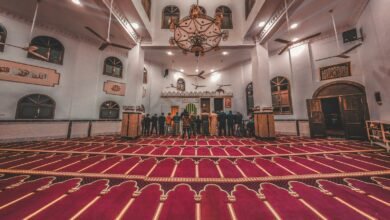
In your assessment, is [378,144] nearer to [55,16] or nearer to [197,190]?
[197,190]

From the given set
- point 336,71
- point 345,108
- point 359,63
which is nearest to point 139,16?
point 336,71

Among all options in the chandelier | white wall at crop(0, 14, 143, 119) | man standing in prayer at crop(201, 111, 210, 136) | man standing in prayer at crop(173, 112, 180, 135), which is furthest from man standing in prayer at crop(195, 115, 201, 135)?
the chandelier

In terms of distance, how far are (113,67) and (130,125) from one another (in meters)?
4.18

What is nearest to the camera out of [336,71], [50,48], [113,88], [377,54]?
[377,54]

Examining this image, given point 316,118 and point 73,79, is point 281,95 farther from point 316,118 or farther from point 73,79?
point 73,79

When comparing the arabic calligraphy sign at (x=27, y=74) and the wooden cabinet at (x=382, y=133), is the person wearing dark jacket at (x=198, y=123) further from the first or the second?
the arabic calligraphy sign at (x=27, y=74)

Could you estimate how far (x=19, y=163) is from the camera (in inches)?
100

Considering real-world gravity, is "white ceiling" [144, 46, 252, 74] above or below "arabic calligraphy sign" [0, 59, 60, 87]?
above

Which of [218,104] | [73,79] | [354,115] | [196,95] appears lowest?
[354,115]

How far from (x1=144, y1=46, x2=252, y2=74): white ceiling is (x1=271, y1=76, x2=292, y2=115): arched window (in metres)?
2.56

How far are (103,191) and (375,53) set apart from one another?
8.45 metres

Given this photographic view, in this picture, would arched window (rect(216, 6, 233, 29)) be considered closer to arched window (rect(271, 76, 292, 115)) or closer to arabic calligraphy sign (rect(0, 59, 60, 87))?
arched window (rect(271, 76, 292, 115))

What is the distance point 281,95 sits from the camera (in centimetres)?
761

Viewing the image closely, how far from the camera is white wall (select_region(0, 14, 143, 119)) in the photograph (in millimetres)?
4871
